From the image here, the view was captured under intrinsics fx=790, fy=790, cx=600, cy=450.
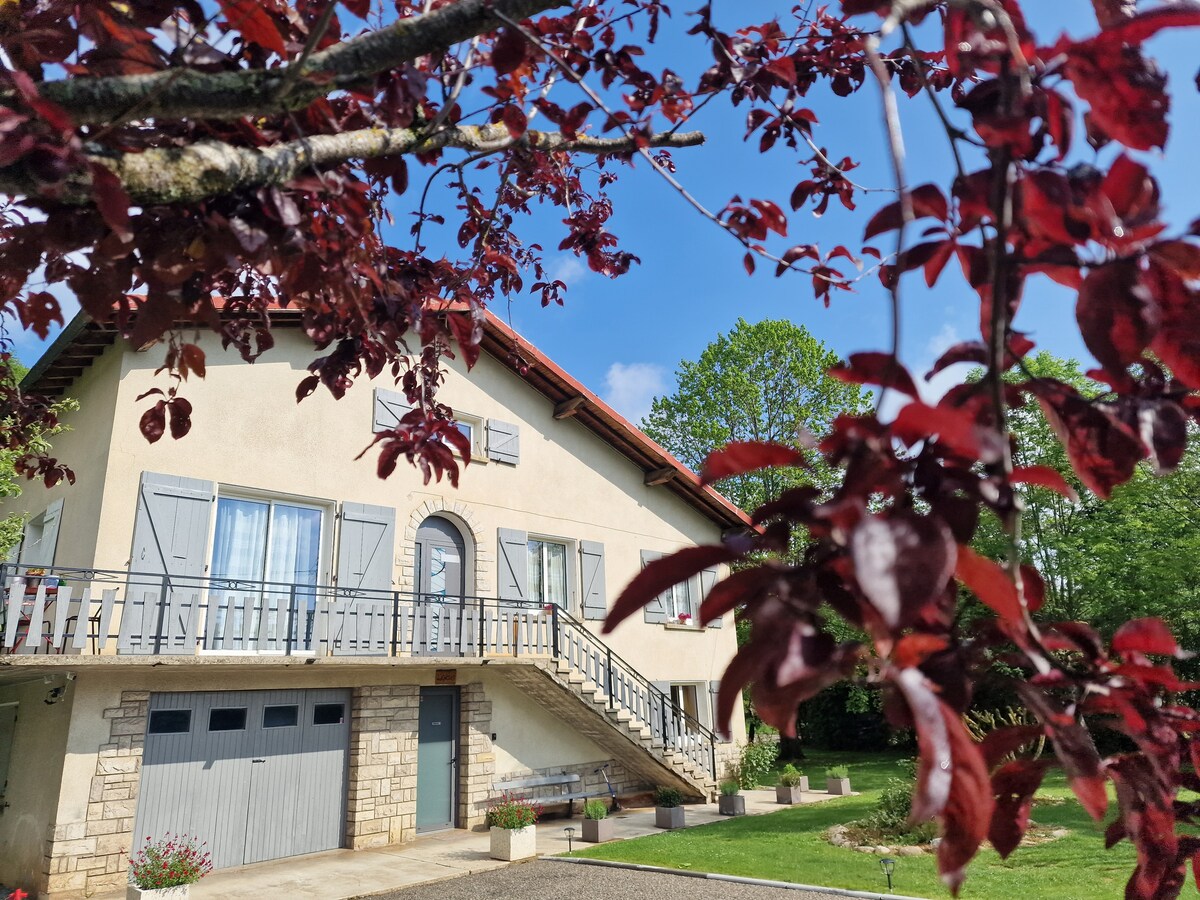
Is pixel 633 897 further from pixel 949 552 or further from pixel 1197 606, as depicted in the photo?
pixel 1197 606

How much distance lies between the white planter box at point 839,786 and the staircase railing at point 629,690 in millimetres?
2082

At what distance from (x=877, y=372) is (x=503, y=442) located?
12359mm

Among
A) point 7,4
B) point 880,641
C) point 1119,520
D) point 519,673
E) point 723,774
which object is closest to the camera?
point 880,641

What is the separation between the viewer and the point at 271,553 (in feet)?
33.1

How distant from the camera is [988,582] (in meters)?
0.63

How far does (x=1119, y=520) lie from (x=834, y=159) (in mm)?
18978

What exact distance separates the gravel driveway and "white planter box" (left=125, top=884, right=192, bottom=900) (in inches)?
68.7

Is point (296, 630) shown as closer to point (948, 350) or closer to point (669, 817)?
point (669, 817)

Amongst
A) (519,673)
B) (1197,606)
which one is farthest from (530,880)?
(1197,606)

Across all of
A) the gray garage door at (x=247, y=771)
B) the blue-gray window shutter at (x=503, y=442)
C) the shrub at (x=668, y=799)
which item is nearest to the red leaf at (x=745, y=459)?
the gray garage door at (x=247, y=771)

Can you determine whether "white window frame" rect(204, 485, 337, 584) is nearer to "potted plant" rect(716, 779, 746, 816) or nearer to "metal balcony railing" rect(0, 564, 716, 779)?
"metal balcony railing" rect(0, 564, 716, 779)

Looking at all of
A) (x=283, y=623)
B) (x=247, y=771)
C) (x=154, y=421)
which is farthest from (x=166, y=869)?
(x=154, y=421)

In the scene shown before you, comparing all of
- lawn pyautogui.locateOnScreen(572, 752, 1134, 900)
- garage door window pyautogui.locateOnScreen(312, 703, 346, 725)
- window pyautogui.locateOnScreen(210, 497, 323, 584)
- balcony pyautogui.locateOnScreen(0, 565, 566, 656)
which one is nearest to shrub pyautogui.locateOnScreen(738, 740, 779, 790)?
lawn pyautogui.locateOnScreen(572, 752, 1134, 900)

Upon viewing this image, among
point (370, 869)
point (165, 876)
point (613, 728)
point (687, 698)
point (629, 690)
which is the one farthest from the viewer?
point (687, 698)
